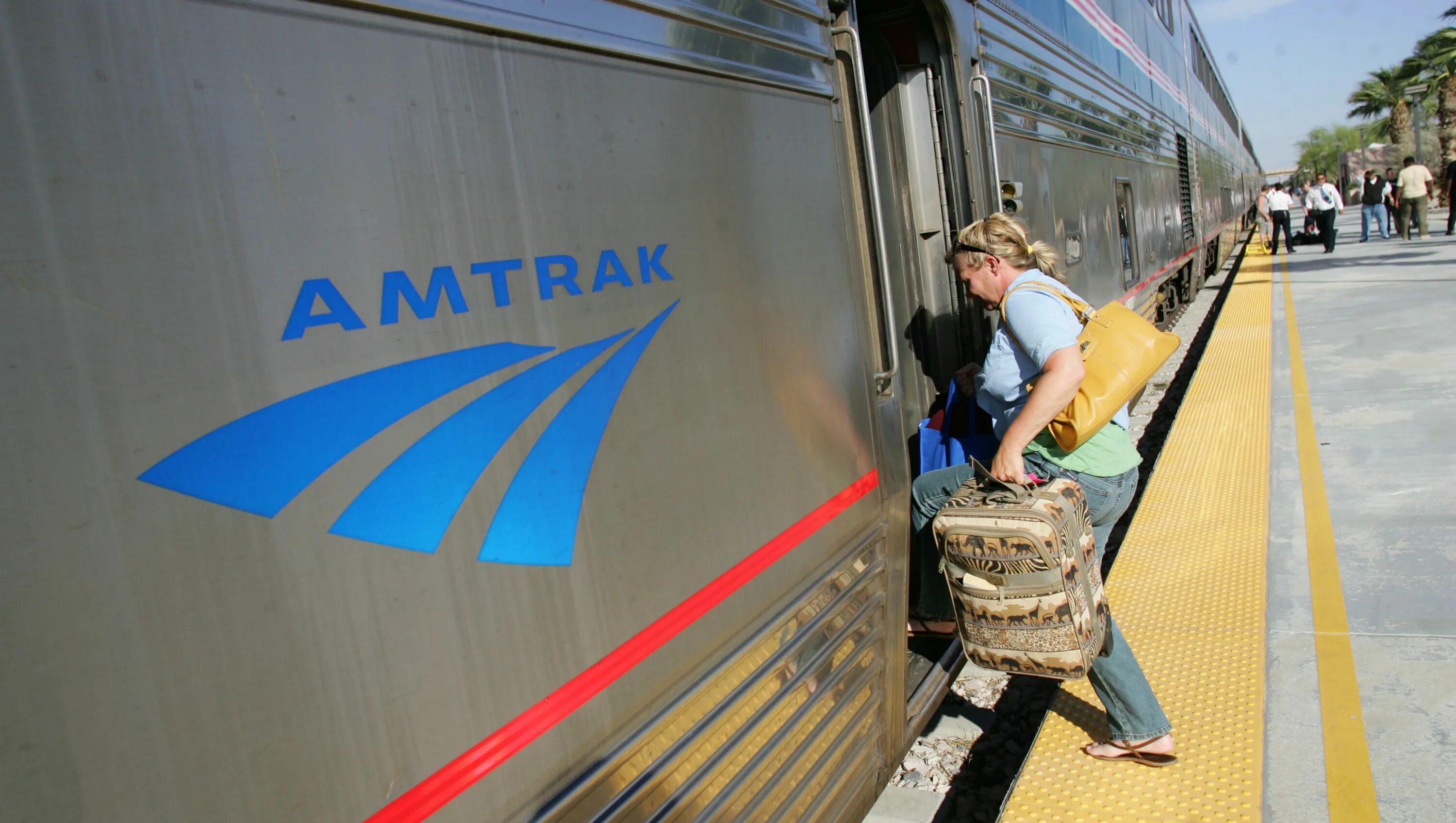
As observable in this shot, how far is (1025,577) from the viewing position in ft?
8.29

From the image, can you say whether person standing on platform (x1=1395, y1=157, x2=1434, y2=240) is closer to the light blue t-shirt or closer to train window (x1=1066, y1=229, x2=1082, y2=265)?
train window (x1=1066, y1=229, x2=1082, y2=265)

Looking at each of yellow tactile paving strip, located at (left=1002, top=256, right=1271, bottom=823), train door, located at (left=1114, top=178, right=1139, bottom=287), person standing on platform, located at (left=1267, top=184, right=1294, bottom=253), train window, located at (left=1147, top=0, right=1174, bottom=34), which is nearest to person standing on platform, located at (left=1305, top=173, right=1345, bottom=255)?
person standing on platform, located at (left=1267, top=184, right=1294, bottom=253)

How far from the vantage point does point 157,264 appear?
1046mm

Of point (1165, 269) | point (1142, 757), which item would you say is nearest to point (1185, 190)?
point (1165, 269)

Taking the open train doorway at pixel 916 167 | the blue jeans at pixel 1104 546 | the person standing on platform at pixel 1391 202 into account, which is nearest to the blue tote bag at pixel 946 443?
the open train doorway at pixel 916 167

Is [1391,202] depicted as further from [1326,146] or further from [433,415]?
[1326,146]

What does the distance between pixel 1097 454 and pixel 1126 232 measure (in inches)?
188

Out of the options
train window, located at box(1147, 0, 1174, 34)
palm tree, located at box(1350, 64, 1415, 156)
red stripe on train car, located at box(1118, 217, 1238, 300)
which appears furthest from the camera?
palm tree, located at box(1350, 64, 1415, 156)

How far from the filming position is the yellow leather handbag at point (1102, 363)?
270 cm

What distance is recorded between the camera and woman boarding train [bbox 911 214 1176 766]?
2611 millimetres

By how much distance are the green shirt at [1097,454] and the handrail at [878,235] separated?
0.50 meters

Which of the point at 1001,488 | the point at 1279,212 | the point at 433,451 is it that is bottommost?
the point at 1001,488

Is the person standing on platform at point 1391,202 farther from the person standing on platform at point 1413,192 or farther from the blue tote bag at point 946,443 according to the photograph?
the blue tote bag at point 946,443

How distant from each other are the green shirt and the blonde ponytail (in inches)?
18.5
